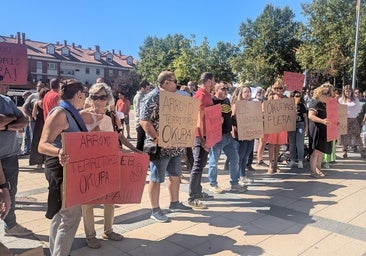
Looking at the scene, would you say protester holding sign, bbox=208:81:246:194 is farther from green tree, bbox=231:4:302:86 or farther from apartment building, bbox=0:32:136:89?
apartment building, bbox=0:32:136:89

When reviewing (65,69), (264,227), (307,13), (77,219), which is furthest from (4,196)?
(65,69)

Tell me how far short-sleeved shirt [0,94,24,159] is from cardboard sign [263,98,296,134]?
451 centimetres

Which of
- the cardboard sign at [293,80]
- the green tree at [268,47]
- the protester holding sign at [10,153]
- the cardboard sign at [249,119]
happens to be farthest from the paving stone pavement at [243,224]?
the green tree at [268,47]

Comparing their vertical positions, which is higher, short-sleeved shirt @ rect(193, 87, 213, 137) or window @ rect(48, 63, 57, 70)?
window @ rect(48, 63, 57, 70)

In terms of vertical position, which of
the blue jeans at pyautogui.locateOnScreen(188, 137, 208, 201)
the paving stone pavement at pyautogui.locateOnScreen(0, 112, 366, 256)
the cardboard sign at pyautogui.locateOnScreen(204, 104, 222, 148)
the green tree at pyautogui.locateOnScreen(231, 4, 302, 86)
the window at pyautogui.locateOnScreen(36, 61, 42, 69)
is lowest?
the paving stone pavement at pyautogui.locateOnScreen(0, 112, 366, 256)

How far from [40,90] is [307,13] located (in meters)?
23.5

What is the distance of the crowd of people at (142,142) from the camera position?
3.01 m

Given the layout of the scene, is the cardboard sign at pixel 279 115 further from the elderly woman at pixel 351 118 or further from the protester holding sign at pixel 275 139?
the elderly woman at pixel 351 118

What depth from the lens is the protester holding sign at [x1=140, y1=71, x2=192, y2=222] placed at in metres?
4.22

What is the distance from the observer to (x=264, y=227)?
432cm

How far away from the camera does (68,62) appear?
71.2m

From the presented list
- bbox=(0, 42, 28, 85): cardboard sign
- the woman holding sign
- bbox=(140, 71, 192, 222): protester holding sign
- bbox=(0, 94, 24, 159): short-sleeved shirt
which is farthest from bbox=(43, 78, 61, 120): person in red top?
the woman holding sign

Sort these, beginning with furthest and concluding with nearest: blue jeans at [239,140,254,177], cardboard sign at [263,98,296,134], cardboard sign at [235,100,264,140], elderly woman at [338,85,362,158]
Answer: elderly woman at [338,85,362,158] < cardboard sign at [263,98,296,134] < blue jeans at [239,140,254,177] < cardboard sign at [235,100,264,140]

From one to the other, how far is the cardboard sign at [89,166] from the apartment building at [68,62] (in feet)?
→ 205
